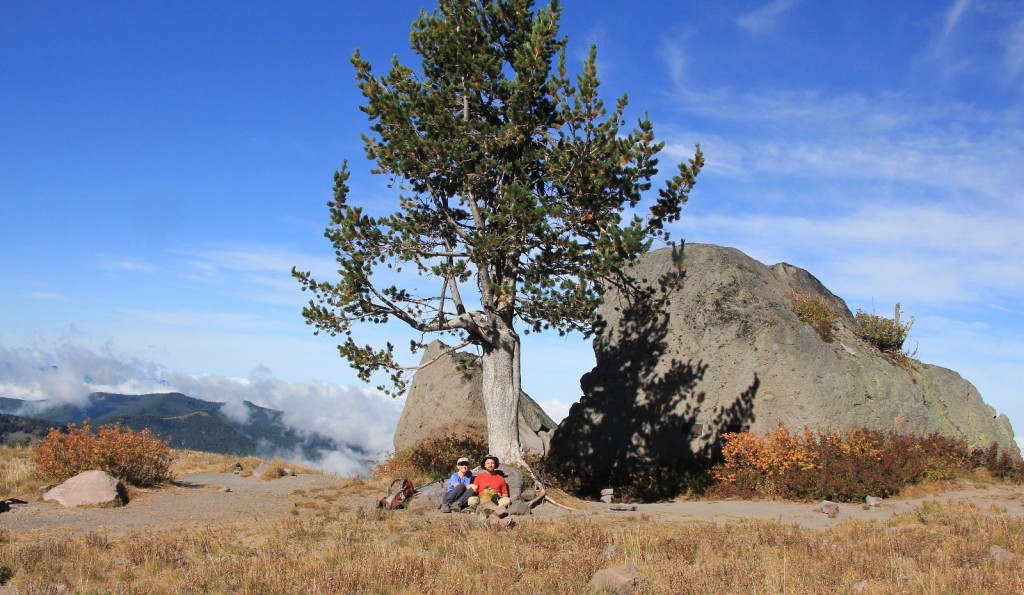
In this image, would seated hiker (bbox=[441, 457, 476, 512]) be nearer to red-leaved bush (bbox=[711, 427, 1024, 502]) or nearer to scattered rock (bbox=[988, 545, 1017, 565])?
red-leaved bush (bbox=[711, 427, 1024, 502])

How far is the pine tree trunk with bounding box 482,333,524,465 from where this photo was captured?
58.7ft

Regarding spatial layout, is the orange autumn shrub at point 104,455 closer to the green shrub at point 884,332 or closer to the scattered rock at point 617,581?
the scattered rock at point 617,581

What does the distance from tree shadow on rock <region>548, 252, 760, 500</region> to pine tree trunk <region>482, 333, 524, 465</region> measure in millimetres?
4131

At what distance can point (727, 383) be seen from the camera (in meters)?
22.2

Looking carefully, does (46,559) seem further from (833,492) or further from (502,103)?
(833,492)

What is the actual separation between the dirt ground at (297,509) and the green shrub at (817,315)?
18.4ft

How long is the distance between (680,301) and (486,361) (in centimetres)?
846

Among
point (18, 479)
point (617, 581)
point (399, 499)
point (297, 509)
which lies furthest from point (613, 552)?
point (18, 479)

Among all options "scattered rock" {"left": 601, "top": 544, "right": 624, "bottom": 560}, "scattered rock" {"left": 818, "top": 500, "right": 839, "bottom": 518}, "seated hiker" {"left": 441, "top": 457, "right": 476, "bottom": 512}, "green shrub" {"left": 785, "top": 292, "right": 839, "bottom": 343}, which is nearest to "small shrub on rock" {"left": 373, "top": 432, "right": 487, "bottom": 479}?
"seated hiker" {"left": 441, "top": 457, "right": 476, "bottom": 512}

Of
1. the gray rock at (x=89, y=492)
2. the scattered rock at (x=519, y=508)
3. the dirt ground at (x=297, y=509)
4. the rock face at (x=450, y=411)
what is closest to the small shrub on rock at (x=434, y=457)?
the rock face at (x=450, y=411)

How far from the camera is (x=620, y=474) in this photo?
2239cm

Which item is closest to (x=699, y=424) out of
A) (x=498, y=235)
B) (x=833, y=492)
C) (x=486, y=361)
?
(x=833, y=492)

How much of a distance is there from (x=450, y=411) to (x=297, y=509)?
435 inches

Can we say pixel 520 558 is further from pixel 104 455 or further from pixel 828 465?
pixel 104 455
